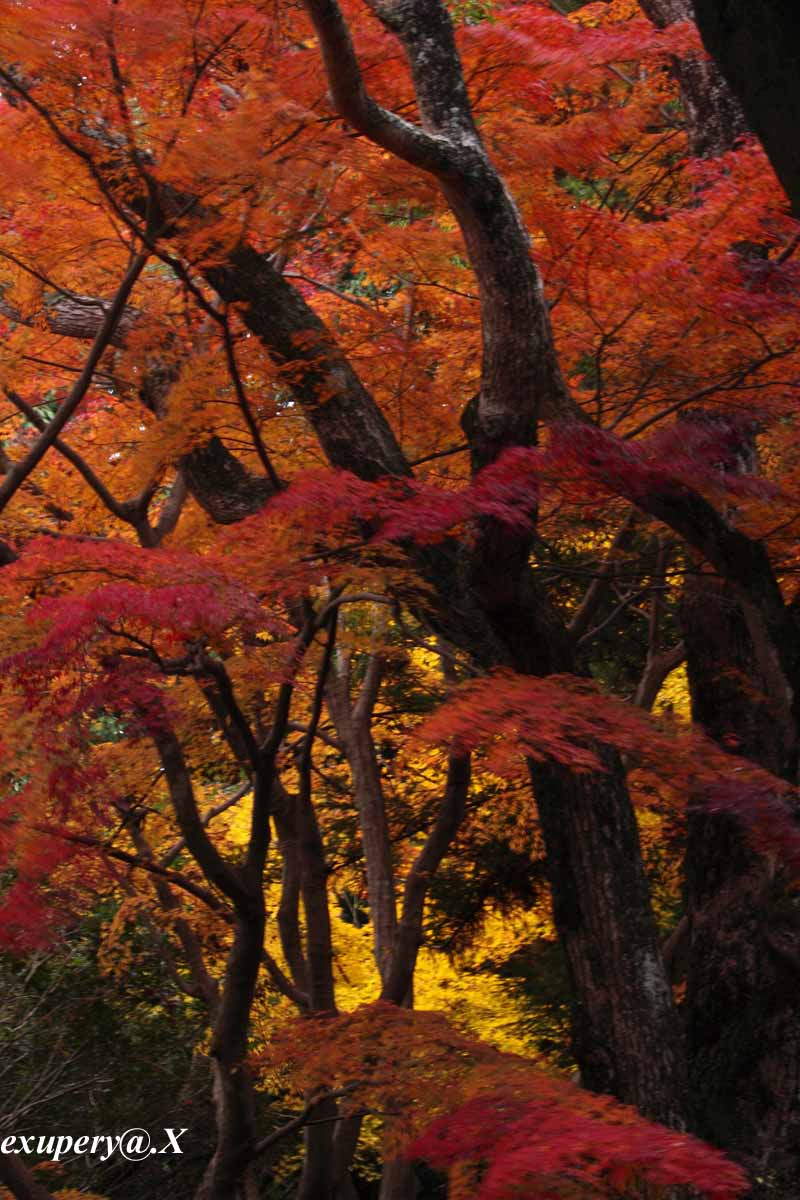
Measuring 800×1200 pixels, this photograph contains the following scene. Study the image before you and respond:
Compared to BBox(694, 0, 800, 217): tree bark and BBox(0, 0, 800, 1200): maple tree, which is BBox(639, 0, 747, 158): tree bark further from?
BBox(694, 0, 800, 217): tree bark

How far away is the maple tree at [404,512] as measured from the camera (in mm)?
4469

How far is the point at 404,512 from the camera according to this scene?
4559mm

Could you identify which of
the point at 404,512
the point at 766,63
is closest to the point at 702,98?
the point at 404,512

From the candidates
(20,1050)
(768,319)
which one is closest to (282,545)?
(768,319)

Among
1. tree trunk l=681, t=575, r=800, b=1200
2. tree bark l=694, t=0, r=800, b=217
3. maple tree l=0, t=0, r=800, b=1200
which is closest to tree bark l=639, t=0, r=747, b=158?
maple tree l=0, t=0, r=800, b=1200

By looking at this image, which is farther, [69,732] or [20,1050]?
[20,1050]

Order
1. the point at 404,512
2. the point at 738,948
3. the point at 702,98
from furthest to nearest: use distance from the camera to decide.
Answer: the point at 702,98
the point at 738,948
the point at 404,512

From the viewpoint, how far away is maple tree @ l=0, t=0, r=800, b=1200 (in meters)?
4.47

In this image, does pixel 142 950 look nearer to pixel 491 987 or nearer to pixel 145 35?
pixel 491 987

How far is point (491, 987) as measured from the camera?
995cm

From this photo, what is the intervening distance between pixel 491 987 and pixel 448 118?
280 inches

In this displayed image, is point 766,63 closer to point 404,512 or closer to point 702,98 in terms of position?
point 404,512

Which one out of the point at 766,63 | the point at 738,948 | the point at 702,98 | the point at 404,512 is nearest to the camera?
the point at 766,63

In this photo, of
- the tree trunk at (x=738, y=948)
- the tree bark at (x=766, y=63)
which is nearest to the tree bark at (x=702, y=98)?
the tree trunk at (x=738, y=948)
